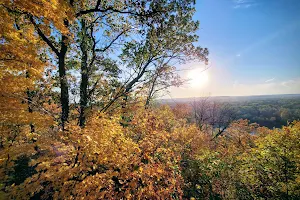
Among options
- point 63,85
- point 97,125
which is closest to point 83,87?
point 63,85

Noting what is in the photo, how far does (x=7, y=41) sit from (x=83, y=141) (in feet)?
12.8

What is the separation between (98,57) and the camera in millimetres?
9031

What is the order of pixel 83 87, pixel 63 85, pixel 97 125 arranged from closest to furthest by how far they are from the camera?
pixel 97 125 < pixel 63 85 < pixel 83 87

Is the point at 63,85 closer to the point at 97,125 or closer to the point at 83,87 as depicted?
the point at 83,87

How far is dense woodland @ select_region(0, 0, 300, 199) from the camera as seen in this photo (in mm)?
4770

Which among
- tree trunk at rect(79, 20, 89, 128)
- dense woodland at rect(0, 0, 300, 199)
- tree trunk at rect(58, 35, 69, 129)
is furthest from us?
tree trunk at rect(79, 20, 89, 128)

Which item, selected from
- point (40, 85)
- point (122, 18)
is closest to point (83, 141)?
point (40, 85)

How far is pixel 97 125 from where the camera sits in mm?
5379

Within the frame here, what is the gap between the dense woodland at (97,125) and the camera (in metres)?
4.77

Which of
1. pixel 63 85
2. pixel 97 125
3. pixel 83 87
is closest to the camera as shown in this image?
pixel 97 125

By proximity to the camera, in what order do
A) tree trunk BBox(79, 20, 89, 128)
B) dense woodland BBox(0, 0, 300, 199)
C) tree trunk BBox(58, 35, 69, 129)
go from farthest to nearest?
1. tree trunk BBox(79, 20, 89, 128)
2. tree trunk BBox(58, 35, 69, 129)
3. dense woodland BBox(0, 0, 300, 199)

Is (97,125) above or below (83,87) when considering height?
below

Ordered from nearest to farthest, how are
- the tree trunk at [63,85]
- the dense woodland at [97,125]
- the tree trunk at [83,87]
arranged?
the dense woodland at [97,125]
the tree trunk at [63,85]
the tree trunk at [83,87]

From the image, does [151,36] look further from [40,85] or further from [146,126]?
[40,85]
